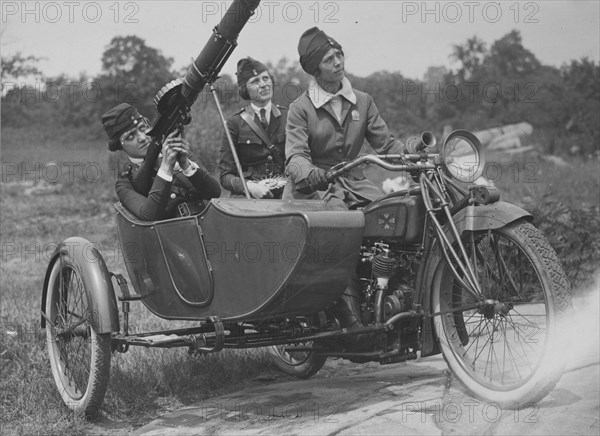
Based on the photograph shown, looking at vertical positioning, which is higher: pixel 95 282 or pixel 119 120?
pixel 119 120

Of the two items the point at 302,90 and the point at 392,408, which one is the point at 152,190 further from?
the point at 302,90

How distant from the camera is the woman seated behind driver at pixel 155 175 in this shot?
4.99 m

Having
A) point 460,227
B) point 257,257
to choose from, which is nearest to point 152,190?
point 257,257

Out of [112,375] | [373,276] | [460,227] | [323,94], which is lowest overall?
[112,375]

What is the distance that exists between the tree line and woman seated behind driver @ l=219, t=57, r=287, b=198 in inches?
128

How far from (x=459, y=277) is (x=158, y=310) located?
188cm

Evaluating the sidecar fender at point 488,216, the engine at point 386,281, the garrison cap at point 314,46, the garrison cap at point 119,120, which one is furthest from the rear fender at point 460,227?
the garrison cap at point 119,120

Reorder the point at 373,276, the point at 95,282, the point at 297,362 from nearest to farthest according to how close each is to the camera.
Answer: the point at 373,276, the point at 95,282, the point at 297,362

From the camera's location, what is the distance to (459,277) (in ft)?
14.1

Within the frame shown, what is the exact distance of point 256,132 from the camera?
6.95 meters

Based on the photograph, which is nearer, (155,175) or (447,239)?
(447,239)

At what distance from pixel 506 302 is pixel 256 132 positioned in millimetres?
3228

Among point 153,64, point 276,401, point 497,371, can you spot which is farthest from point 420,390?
point 153,64

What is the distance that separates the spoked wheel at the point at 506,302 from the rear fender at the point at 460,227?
1.5 inches
